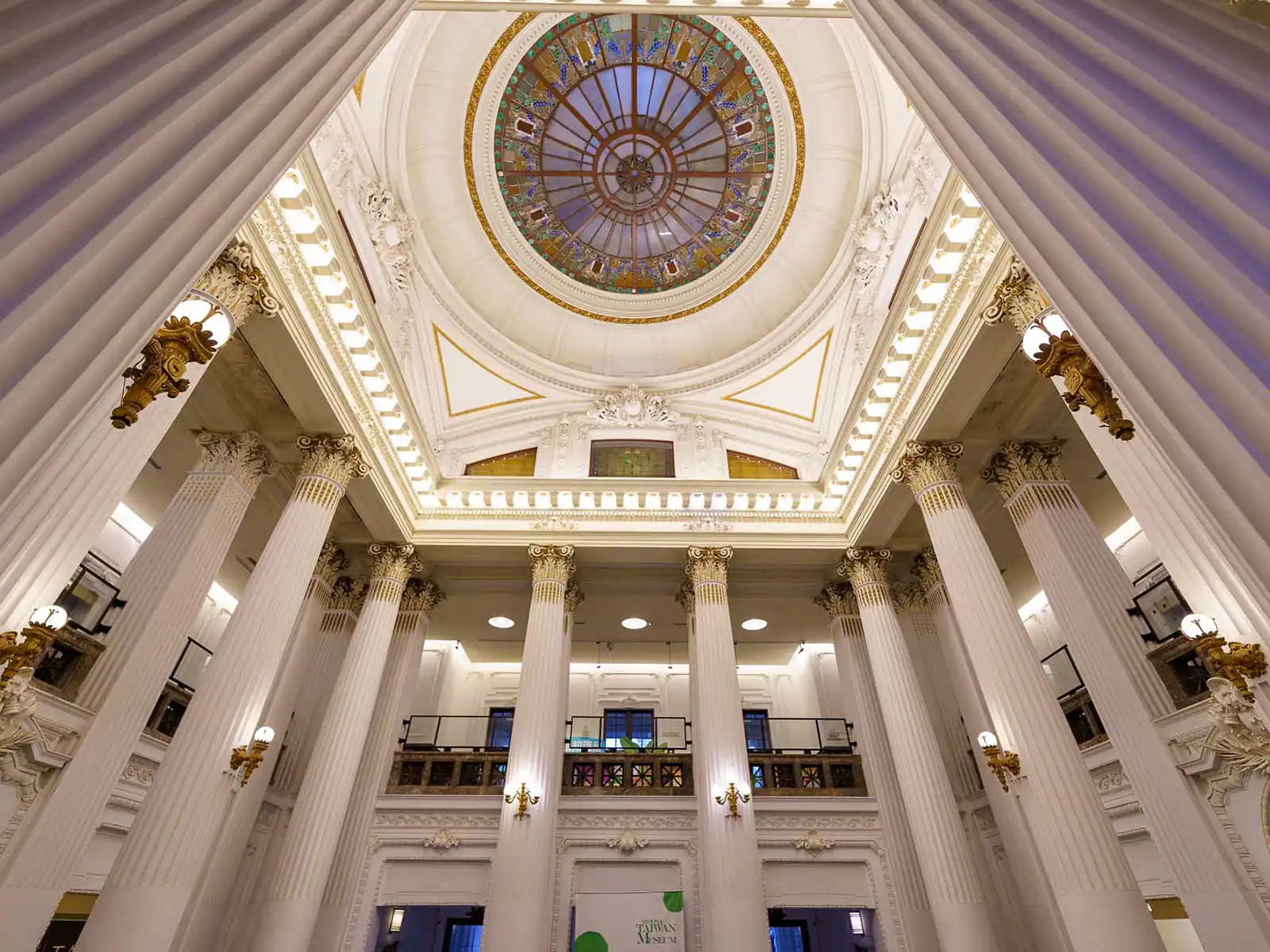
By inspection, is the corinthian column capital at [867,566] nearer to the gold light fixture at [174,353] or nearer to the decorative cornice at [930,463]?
the decorative cornice at [930,463]

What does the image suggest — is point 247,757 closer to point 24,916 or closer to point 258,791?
point 24,916

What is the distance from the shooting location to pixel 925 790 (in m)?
9.66

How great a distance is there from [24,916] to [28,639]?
292cm

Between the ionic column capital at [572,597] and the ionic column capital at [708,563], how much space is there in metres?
2.54

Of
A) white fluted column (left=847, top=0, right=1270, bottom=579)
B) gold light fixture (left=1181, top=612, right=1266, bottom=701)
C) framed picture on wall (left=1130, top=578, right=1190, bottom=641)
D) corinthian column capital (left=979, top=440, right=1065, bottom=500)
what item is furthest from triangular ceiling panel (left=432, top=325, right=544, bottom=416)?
white fluted column (left=847, top=0, right=1270, bottom=579)

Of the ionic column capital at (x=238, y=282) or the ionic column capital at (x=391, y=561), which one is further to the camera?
the ionic column capital at (x=391, y=561)

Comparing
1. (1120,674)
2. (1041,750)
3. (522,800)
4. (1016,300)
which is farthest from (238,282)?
(1120,674)

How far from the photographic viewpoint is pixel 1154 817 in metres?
6.91

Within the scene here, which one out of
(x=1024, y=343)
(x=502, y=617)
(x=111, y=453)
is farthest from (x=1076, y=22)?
(x=502, y=617)

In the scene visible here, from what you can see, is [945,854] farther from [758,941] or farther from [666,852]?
[666,852]

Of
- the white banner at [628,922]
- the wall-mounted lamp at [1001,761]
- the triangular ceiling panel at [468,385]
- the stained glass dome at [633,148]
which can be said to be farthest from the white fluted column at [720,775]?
the stained glass dome at [633,148]

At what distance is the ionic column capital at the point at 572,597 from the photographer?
13.8 meters

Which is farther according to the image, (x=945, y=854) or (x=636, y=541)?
(x=636, y=541)

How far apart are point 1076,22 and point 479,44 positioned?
43.8ft
